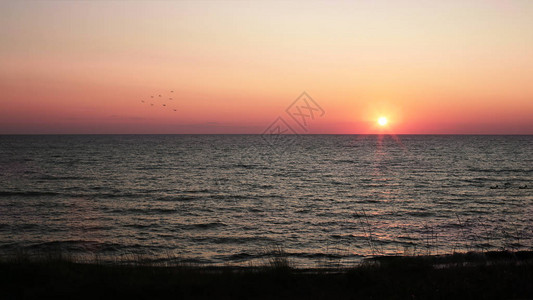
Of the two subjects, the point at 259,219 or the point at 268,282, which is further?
the point at 259,219

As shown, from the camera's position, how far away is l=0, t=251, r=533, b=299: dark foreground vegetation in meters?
9.27

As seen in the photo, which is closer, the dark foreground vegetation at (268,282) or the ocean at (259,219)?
the dark foreground vegetation at (268,282)

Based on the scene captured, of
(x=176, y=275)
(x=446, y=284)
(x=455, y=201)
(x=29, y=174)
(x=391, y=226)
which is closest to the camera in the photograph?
(x=446, y=284)

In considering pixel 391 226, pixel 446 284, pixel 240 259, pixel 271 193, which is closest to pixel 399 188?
pixel 271 193

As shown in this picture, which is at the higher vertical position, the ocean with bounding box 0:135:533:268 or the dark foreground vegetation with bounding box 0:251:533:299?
the dark foreground vegetation with bounding box 0:251:533:299

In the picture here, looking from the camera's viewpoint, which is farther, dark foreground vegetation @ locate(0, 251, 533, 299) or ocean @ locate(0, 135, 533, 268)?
ocean @ locate(0, 135, 533, 268)

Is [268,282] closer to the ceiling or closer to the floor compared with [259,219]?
closer to the ceiling

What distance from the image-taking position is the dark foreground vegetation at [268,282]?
9266 mm

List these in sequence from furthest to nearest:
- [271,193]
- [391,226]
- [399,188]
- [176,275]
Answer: [399,188] → [271,193] → [391,226] → [176,275]

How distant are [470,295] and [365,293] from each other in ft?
7.47

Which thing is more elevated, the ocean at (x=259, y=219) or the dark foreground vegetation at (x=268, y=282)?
the dark foreground vegetation at (x=268, y=282)

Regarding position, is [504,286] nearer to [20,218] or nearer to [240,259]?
[240,259]

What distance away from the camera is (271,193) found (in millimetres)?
37969

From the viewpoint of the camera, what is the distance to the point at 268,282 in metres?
10.4
